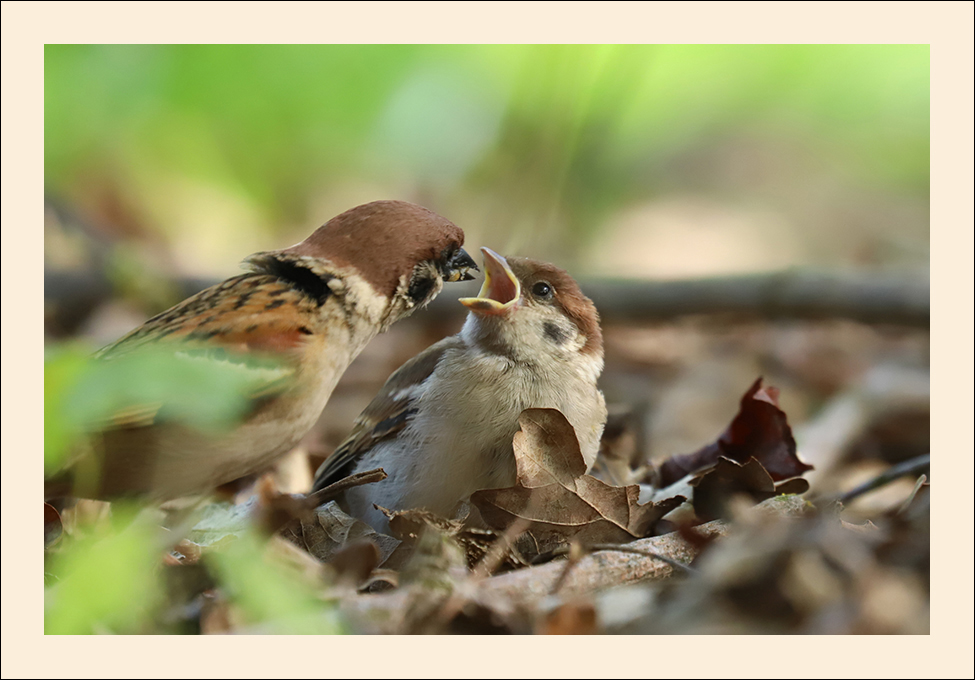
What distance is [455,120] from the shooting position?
4.30 meters

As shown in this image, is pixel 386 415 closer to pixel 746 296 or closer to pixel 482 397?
pixel 482 397

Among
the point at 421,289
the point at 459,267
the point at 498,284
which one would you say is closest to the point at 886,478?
the point at 498,284

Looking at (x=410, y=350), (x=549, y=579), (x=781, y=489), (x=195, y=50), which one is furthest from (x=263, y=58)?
(x=410, y=350)

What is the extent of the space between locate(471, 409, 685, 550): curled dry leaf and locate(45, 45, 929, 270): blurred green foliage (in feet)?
5.24

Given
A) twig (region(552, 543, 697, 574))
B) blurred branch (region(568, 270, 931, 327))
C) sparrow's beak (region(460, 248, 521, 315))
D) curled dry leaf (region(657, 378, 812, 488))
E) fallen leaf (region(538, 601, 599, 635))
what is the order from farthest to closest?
1. blurred branch (region(568, 270, 931, 327))
2. curled dry leaf (region(657, 378, 812, 488))
3. sparrow's beak (region(460, 248, 521, 315))
4. twig (region(552, 543, 697, 574))
5. fallen leaf (region(538, 601, 599, 635))

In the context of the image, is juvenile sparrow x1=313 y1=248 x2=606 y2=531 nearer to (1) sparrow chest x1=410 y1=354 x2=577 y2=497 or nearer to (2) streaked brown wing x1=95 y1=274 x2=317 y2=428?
(1) sparrow chest x1=410 y1=354 x2=577 y2=497

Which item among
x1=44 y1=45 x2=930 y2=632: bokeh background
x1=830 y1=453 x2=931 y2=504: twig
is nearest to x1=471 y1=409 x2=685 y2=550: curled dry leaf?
x1=44 y1=45 x2=930 y2=632: bokeh background

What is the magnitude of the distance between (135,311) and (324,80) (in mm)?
2274

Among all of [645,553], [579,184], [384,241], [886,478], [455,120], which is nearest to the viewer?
[645,553]

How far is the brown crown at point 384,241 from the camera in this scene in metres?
3.12

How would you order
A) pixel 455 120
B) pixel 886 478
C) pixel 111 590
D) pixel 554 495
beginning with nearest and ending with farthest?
pixel 111 590, pixel 554 495, pixel 886 478, pixel 455 120

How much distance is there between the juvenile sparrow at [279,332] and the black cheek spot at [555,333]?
16.2 inches

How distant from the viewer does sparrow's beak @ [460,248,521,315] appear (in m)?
3.48

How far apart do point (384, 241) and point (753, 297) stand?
11.8ft
